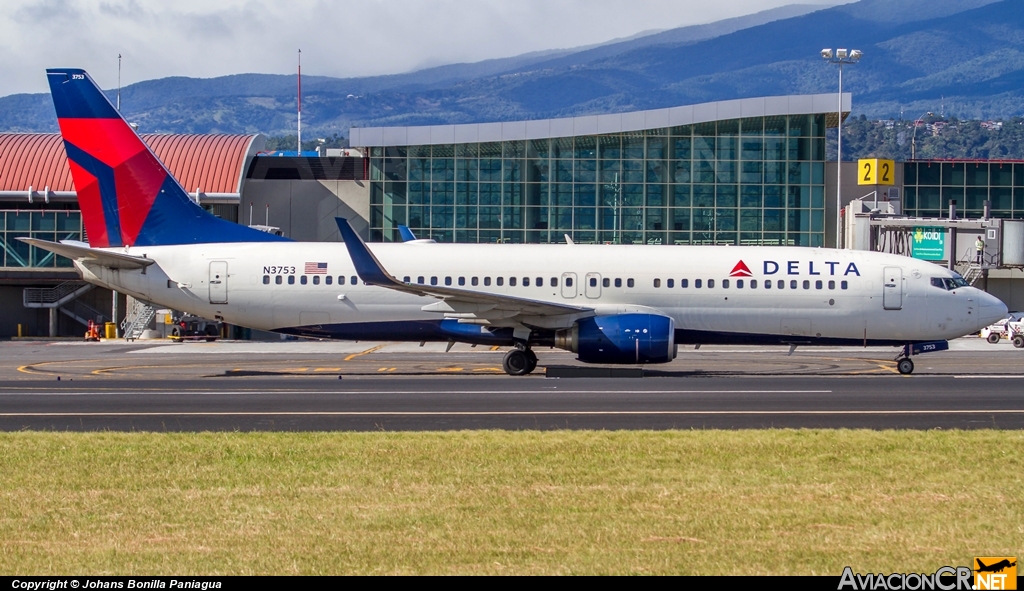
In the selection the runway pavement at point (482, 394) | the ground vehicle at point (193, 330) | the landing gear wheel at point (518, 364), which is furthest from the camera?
the ground vehicle at point (193, 330)

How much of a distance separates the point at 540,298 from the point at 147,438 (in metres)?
14.6

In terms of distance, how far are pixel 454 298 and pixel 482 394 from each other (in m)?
5.67

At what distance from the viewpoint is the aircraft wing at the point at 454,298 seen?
25375 mm

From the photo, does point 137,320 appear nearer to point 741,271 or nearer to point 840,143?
point 741,271

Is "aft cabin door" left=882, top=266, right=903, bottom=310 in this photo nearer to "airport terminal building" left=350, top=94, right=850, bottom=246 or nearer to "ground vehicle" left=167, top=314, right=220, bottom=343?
"ground vehicle" left=167, top=314, right=220, bottom=343

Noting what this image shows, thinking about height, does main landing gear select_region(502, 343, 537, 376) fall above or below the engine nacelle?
below

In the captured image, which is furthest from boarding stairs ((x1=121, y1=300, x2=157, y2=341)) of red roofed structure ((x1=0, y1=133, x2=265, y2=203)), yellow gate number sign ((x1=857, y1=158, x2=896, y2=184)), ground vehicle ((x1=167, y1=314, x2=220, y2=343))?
yellow gate number sign ((x1=857, y1=158, x2=896, y2=184))

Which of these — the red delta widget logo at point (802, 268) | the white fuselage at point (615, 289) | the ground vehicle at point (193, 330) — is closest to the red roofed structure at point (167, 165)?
the ground vehicle at point (193, 330)

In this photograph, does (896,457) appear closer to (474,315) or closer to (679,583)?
(679,583)

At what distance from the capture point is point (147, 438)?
46.9ft

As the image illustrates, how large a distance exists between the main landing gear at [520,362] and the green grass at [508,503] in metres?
12.4

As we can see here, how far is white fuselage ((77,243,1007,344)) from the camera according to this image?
27359mm

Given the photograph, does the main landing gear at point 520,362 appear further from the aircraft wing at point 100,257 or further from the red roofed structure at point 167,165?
→ the red roofed structure at point 167,165

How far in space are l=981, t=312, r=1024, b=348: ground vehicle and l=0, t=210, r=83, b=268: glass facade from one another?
135 feet
